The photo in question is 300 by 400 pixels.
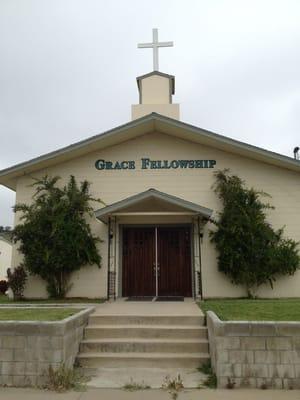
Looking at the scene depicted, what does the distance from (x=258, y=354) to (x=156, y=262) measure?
7.66 metres

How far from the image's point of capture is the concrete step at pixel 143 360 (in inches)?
279

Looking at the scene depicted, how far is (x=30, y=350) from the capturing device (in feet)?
20.6

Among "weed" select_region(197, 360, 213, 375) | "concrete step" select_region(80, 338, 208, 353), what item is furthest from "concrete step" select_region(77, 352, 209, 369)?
"concrete step" select_region(80, 338, 208, 353)

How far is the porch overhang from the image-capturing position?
1221cm

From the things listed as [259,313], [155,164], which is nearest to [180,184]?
[155,164]

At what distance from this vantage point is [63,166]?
14.4 m

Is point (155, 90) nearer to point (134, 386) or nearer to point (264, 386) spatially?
point (134, 386)

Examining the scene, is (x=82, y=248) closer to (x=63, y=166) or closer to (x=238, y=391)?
(x=63, y=166)

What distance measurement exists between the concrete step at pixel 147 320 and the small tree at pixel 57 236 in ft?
15.7

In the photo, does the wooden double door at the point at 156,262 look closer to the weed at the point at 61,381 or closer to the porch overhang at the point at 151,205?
the porch overhang at the point at 151,205

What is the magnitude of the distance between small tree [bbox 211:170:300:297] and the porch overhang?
0.93m

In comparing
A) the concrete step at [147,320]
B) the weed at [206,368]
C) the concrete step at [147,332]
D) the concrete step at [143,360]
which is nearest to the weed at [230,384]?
the weed at [206,368]

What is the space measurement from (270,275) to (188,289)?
2.71 meters

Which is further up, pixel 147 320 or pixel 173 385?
pixel 147 320
